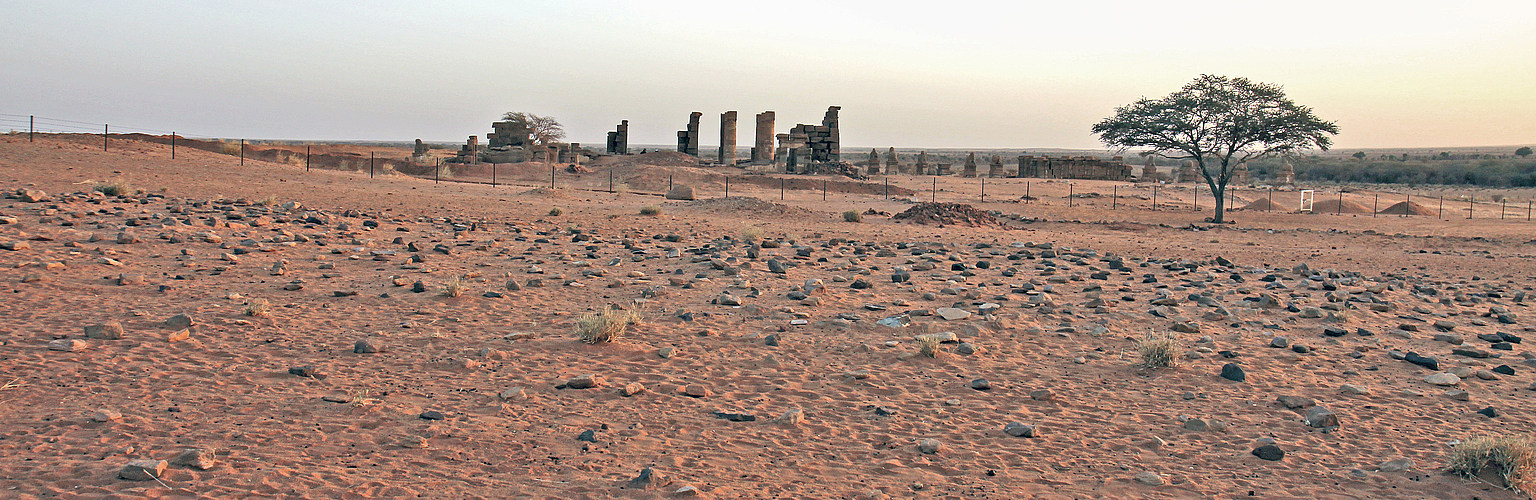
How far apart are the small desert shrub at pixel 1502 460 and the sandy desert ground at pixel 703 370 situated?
0.10 m

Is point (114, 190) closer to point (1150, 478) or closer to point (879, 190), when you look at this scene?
point (1150, 478)

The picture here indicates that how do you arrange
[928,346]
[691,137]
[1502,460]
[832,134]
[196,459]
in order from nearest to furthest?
[196,459] → [1502,460] → [928,346] → [832,134] → [691,137]

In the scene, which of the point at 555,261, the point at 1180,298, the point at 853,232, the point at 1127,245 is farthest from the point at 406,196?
the point at 1180,298

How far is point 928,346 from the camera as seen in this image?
7.00 metres

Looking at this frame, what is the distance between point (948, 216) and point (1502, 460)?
19104 millimetres

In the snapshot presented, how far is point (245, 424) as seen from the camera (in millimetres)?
4965

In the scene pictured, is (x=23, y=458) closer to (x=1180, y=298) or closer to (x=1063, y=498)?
(x=1063, y=498)

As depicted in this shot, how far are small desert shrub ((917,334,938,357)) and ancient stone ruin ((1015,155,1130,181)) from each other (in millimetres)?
60490

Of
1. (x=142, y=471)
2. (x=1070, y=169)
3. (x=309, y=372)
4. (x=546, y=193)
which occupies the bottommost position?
(x=142, y=471)

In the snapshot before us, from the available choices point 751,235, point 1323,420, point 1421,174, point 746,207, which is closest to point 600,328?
point 1323,420

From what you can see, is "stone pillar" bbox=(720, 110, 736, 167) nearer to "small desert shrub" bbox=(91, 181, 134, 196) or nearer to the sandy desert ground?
"small desert shrub" bbox=(91, 181, 134, 196)

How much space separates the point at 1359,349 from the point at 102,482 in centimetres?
799

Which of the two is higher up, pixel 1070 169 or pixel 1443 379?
pixel 1070 169

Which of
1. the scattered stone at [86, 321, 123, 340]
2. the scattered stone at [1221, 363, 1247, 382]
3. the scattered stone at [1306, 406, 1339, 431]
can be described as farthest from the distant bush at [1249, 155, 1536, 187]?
the scattered stone at [86, 321, 123, 340]
